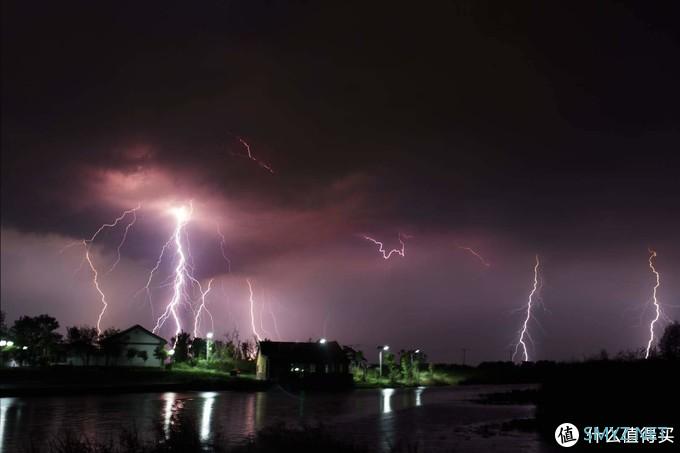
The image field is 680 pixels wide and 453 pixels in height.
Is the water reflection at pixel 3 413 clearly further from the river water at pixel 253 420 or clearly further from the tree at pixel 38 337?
the tree at pixel 38 337

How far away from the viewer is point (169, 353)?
77.1m

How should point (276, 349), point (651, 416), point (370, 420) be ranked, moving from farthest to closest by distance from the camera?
1. point (276, 349)
2. point (370, 420)
3. point (651, 416)

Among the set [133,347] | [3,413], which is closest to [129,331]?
[133,347]

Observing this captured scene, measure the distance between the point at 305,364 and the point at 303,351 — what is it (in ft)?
6.52

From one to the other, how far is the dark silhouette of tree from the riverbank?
25.2 ft

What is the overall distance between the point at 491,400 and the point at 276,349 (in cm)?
3713

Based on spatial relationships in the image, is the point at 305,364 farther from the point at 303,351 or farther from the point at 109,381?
the point at 109,381

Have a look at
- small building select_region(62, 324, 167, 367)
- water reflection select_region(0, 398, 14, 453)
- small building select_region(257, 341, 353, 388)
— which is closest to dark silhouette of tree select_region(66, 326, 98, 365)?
small building select_region(62, 324, 167, 367)

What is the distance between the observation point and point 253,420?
3173 centimetres

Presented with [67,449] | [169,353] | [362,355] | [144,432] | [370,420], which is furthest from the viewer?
[362,355]

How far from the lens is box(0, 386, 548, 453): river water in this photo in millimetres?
23188

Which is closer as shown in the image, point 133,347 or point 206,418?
point 206,418

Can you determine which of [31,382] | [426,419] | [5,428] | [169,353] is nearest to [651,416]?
[426,419]

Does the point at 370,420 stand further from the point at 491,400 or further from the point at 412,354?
the point at 412,354
